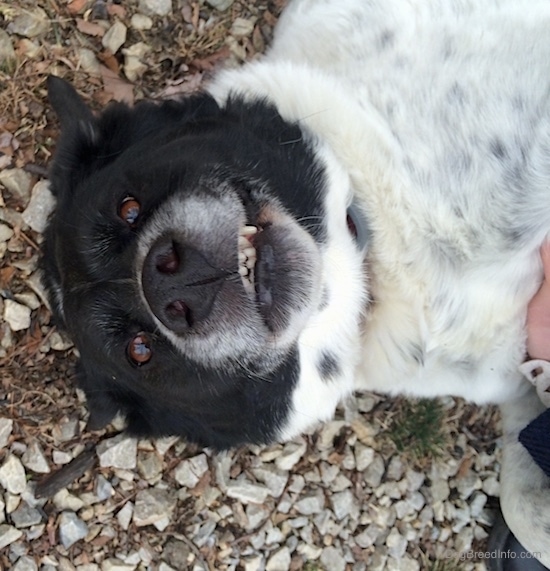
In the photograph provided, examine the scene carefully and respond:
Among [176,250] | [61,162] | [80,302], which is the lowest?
[80,302]

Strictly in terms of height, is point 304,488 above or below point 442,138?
below

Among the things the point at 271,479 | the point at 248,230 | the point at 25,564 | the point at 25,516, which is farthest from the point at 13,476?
the point at 248,230

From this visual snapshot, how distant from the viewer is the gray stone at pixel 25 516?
11.8 feet

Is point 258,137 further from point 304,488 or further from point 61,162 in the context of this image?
point 304,488

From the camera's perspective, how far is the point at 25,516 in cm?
362

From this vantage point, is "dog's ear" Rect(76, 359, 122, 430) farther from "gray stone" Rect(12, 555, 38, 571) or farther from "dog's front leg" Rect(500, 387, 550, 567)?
"dog's front leg" Rect(500, 387, 550, 567)

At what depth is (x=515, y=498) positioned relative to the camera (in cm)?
312

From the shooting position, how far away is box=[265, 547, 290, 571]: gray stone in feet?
12.6

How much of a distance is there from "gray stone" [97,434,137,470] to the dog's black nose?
5.50 ft

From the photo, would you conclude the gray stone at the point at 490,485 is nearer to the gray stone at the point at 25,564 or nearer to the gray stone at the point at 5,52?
the gray stone at the point at 25,564

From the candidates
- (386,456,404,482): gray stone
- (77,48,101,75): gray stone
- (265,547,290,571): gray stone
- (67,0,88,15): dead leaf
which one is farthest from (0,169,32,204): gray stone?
(386,456,404,482): gray stone

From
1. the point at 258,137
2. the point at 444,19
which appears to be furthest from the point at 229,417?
the point at 444,19

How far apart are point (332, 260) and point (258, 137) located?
1.76ft

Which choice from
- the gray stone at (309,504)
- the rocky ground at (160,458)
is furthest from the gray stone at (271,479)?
the gray stone at (309,504)
